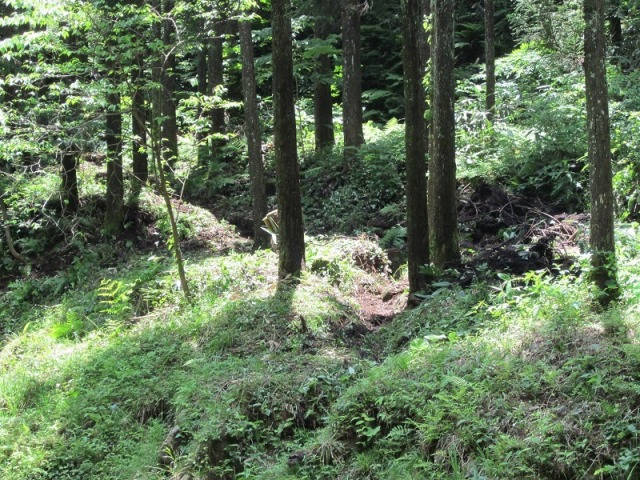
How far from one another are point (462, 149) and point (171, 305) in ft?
26.5

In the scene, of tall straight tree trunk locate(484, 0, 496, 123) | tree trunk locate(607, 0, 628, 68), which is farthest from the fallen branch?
tree trunk locate(607, 0, 628, 68)

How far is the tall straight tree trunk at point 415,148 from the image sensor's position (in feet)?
29.1

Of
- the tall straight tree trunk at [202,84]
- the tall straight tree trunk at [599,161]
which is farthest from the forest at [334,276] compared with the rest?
the tall straight tree trunk at [202,84]

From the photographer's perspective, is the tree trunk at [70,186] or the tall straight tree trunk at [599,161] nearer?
the tall straight tree trunk at [599,161]

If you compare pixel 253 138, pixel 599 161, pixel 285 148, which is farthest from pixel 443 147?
pixel 253 138

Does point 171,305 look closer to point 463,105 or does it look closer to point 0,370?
point 0,370

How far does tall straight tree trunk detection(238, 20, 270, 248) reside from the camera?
13.7m

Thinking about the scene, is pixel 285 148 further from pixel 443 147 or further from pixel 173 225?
pixel 443 147

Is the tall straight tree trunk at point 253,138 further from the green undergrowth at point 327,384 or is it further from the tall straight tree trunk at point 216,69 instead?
the tall straight tree trunk at point 216,69

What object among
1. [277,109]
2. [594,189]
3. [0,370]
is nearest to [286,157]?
[277,109]

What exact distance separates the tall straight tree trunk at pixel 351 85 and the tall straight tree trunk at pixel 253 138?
3561mm

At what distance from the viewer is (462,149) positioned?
580 inches

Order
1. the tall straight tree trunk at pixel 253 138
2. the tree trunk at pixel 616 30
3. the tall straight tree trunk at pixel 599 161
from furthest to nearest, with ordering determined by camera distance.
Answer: the tree trunk at pixel 616 30
the tall straight tree trunk at pixel 253 138
the tall straight tree trunk at pixel 599 161

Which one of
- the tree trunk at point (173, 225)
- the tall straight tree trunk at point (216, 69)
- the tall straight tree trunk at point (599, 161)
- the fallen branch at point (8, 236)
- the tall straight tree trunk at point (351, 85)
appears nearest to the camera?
the tall straight tree trunk at point (599, 161)
